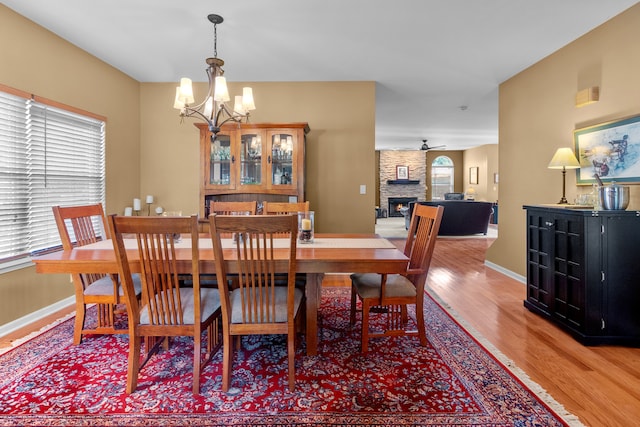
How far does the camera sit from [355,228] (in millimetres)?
4516

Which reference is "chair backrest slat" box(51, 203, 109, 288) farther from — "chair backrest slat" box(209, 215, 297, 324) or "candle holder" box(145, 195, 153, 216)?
"candle holder" box(145, 195, 153, 216)

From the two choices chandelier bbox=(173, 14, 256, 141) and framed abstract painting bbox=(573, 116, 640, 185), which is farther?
framed abstract painting bbox=(573, 116, 640, 185)

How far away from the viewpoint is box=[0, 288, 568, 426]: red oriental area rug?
159 centimetres

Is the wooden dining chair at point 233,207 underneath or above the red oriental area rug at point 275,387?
above

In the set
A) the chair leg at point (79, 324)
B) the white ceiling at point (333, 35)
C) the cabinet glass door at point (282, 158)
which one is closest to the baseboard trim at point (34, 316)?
the chair leg at point (79, 324)

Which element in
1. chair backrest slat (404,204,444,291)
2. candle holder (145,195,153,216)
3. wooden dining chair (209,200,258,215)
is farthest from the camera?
candle holder (145,195,153,216)

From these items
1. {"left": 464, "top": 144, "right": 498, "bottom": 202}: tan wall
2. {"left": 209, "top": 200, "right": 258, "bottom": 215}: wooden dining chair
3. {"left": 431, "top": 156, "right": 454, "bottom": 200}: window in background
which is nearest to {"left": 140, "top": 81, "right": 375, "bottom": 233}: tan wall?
{"left": 209, "top": 200, "right": 258, "bottom": 215}: wooden dining chair

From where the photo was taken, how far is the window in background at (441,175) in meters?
12.3

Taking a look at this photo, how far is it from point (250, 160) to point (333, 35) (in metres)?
1.63

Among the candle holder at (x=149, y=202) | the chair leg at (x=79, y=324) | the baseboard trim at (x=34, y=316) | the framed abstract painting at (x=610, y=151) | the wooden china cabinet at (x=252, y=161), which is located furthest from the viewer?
the candle holder at (x=149, y=202)

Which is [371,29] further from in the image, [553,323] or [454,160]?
[454,160]

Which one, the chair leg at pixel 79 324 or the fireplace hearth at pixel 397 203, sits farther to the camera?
the fireplace hearth at pixel 397 203

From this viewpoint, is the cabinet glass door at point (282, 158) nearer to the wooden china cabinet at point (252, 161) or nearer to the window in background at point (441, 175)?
the wooden china cabinet at point (252, 161)

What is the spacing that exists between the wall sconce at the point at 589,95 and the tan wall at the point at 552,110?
39mm
